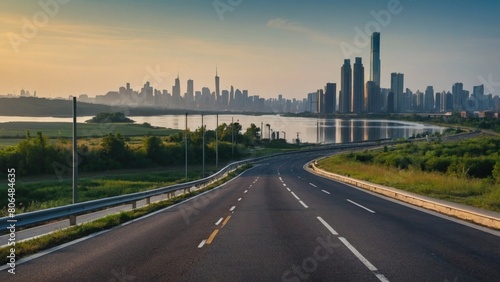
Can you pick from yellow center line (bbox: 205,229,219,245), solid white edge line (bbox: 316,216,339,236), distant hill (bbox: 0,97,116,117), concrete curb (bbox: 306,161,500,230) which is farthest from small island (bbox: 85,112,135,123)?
yellow center line (bbox: 205,229,219,245)

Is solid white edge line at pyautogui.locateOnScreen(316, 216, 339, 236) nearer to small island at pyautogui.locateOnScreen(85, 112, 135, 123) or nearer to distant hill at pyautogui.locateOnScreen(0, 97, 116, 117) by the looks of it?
distant hill at pyautogui.locateOnScreen(0, 97, 116, 117)

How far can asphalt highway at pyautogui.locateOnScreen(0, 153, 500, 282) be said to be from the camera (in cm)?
808

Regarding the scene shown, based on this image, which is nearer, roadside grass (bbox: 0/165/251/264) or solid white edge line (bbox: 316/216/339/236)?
roadside grass (bbox: 0/165/251/264)

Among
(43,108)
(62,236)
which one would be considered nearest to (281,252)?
(62,236)

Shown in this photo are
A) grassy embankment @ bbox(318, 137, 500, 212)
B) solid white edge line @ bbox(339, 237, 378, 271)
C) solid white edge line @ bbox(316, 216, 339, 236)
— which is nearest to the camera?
solid white edge line @ bbox(339, 237, 378, 271)

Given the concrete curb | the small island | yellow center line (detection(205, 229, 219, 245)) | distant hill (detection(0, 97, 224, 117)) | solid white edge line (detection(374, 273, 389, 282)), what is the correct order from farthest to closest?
the small island, distant hill (detection(0, 97, 224, 117)), the concrete curb, yellow center line (detection(205, 229, 219, 245)), solid white edge line (detection(374, 273, 389, 282))

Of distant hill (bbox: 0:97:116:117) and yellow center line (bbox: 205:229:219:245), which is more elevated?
distant hill (bbox: 0:97:116:117)

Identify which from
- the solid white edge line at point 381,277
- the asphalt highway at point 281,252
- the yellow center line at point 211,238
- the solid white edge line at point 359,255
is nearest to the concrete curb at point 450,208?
the asphalt highway at point 281,252

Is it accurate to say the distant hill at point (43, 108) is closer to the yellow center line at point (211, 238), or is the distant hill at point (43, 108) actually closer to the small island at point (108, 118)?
the small island at point (108, 118)

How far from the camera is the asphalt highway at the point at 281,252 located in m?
8.08

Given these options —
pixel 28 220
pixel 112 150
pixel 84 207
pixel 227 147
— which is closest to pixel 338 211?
pixel 84 207

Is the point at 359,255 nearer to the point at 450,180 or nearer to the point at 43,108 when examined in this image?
the point at 450,180

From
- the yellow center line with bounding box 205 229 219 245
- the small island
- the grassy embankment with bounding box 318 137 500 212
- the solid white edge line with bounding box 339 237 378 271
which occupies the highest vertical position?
the small island

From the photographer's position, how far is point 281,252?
9945mm
